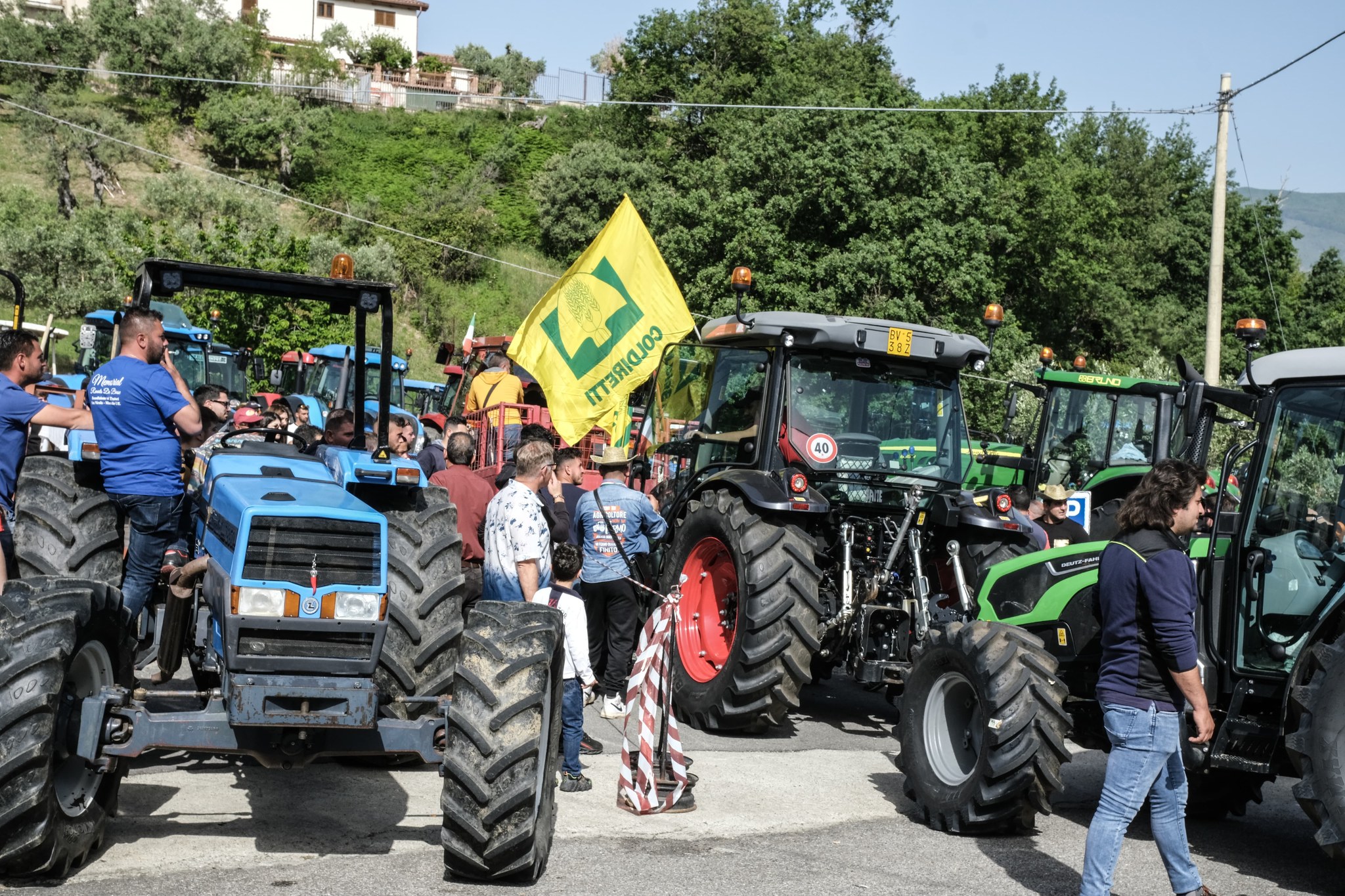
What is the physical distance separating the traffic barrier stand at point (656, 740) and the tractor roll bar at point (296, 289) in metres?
1.78

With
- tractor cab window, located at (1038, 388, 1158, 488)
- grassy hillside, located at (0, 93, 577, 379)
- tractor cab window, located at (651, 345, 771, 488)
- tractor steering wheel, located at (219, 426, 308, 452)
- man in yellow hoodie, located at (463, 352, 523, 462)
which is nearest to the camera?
tractor steering wheel, located at (219, 426, 308, 452)

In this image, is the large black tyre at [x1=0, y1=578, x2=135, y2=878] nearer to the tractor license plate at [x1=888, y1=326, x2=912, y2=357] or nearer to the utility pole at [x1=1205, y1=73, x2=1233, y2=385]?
the tractor license plate at [x1=888, y1=326, x2=912, y2=357]

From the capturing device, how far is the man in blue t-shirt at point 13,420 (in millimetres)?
6215

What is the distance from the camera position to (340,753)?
5082mm

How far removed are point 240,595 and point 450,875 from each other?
1420mm

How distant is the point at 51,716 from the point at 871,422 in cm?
607

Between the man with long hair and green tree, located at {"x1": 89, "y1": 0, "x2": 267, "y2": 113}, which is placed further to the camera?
green tree, located at {"x1": 89, "y1": 0, "x2": 267, "y2": 113}

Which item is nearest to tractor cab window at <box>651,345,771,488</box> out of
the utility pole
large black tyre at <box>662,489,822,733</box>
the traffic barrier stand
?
large black tyre at <box>662,489,822,733</box>

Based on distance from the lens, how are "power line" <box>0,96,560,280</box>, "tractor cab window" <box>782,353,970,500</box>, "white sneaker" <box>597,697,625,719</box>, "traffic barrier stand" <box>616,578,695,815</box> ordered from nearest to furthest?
1. "traffic barrier stand" <box>616,578,695,815</box>
2. "white sneaker" <box>597,697,625,719</box>
3. "tractor cab window" <box>782,353,970,500</box>
4. "power line" <box>0,96,560,280</box>

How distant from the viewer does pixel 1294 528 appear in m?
6.43

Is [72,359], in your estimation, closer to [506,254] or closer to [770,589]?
[506,254]

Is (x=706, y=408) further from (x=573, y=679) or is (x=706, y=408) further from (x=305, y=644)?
(x=305, y=644)

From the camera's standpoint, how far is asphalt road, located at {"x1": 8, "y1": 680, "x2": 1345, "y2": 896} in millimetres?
5359

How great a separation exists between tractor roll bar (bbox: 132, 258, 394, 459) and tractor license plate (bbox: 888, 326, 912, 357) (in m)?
3.93
